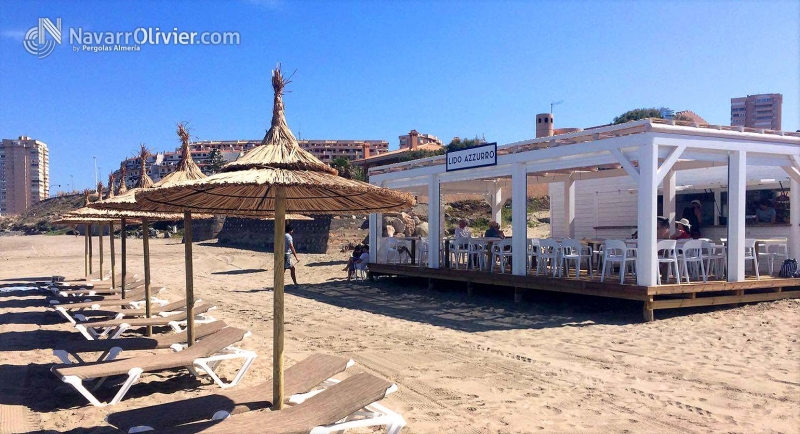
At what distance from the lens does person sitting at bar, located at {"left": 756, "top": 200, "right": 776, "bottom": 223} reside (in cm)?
1212

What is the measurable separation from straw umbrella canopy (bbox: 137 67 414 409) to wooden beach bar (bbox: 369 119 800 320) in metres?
5.38

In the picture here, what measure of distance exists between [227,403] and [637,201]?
9.75 metres

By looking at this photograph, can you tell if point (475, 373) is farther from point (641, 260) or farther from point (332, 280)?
point (332, 280)

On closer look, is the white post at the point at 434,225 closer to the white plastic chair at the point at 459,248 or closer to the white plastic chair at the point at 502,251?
the white plastic chair at the point at 459,248

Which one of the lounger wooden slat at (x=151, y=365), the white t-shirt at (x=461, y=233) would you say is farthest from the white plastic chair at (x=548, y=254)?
the lounger wooden slat at (x=151, y=365)

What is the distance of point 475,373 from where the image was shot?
6125mm

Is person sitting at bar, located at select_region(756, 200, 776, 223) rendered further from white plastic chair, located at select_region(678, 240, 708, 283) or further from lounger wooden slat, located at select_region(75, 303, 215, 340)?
lounger wooden slat, located at select_region(75, 303, 215, 340)

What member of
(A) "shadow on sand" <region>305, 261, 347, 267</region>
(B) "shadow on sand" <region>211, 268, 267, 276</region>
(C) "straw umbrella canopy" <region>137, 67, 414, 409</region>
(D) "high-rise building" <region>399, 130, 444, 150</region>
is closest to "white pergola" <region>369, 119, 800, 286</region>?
(C) "straw umbrella canopy" <region>137, 67, 414, 409</region>

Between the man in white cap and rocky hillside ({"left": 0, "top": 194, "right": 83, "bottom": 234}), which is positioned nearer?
the man in white cap

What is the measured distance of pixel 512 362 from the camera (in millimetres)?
6598

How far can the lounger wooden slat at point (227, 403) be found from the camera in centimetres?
385

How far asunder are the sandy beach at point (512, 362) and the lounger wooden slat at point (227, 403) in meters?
0.73

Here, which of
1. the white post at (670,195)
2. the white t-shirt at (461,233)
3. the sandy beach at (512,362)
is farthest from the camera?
the white t-shirt at (461,233)

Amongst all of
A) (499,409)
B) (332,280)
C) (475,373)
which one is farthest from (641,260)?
(332,280)
